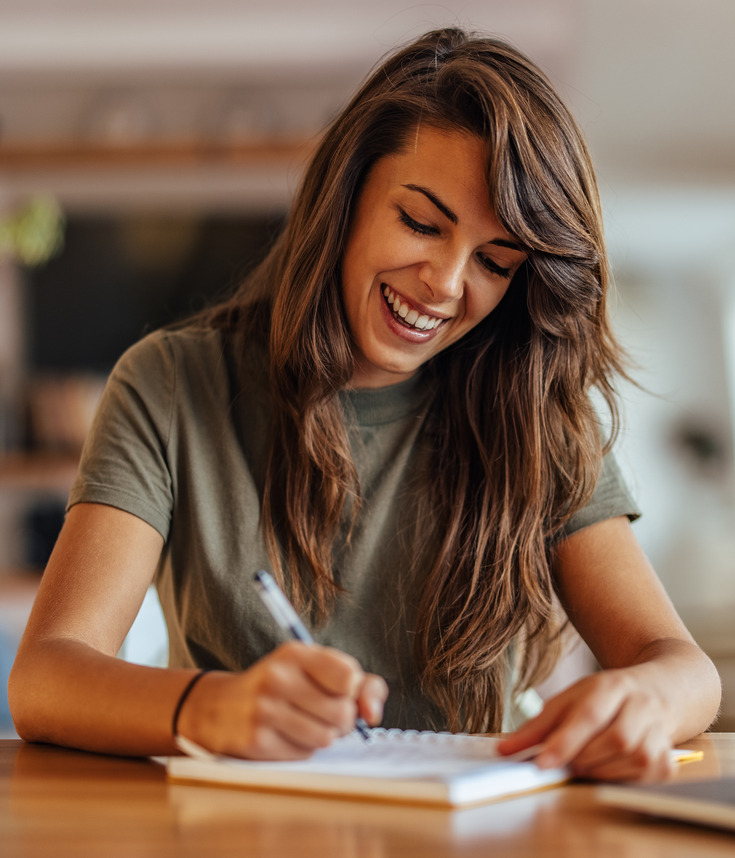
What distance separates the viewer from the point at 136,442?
1179 mm

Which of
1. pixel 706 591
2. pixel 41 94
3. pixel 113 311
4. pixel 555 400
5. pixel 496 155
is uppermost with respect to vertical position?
pixel 41 94

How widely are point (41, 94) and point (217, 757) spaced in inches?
164

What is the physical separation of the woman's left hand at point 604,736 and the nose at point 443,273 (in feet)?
1.75

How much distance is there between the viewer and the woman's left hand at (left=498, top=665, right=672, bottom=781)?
72 centimetres

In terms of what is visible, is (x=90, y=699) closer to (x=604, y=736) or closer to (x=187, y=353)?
(x=604, y=736)

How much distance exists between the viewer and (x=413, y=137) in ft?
3.85

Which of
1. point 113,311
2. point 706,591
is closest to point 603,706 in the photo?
point 113,311

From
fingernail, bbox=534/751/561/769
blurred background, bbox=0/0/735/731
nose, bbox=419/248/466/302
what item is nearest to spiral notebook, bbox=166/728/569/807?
fingernail, bbox=534/751/561/769

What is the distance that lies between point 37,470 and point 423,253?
3121mm

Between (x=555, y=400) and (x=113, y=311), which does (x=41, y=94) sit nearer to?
(x=113, y=311)

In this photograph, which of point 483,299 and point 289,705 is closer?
point 289,705

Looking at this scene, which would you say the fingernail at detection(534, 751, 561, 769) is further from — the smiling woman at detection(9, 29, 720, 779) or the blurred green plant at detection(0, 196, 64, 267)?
the blurred green plant at detection(0, 196, 64, 267)

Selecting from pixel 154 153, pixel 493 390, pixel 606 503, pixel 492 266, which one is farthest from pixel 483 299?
pixel 154 153

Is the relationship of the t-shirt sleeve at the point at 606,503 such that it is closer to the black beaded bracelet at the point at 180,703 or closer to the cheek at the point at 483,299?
the cheek at the point at 483,299
